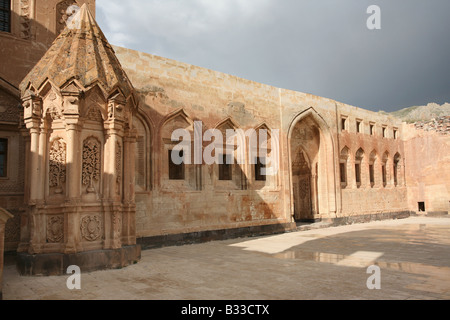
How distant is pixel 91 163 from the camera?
287 inches

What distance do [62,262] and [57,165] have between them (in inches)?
74.2

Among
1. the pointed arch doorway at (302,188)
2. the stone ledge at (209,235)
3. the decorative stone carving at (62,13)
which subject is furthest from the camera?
the pointed arch doorway at (302,188)

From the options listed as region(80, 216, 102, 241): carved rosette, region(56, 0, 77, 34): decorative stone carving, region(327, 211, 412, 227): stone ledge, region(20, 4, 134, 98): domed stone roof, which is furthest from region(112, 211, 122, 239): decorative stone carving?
region(327, 211, 412, 227): stone ledge

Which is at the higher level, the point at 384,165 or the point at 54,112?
the point at 54,112

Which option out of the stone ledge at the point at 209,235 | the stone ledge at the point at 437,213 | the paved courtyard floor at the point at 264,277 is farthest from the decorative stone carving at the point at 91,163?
the stone ledge at the point at 437,213

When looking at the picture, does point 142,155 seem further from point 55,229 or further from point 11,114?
point 55,229

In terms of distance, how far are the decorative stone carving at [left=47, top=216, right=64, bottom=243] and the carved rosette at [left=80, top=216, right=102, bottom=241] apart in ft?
1.27

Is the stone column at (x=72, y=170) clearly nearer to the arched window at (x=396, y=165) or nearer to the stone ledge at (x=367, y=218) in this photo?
the stone ledge at (x=367, y=218)

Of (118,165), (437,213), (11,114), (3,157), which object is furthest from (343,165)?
(3,157)

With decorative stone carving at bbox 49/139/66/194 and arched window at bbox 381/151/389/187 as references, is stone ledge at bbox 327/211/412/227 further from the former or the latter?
decorative stone carving at bbox 49/139/66/194

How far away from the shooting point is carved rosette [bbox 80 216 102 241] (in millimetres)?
7007

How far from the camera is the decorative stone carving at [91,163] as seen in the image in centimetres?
720

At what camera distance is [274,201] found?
14617 millimetres

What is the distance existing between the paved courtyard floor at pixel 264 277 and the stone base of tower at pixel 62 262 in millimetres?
224
